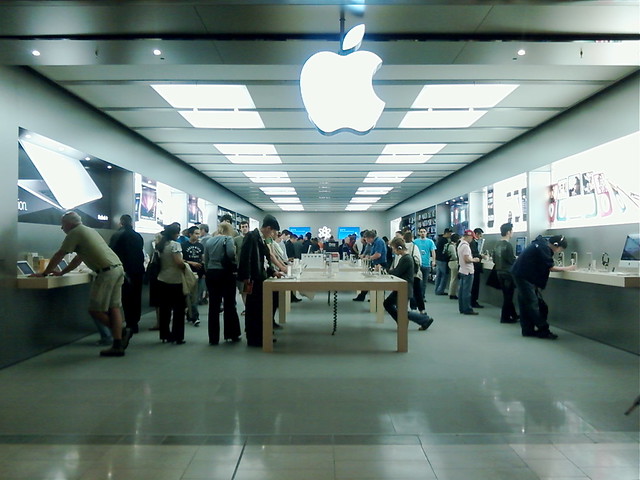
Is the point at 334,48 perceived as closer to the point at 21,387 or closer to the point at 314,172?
the point at 21,387

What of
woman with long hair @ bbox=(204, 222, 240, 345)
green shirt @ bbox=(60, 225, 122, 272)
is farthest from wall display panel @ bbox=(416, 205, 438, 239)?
green shirt @ bbox=(60, 225, 122, 272)

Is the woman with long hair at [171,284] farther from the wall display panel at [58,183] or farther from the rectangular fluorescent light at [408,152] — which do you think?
the rectangular fluorescent light at [408,152]

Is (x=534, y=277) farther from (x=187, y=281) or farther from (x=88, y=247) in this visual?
(x=88, y=247)

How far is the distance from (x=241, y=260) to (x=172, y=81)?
93.8 inches

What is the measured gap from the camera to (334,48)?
4145mm

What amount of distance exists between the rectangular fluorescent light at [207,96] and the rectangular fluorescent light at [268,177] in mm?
5926

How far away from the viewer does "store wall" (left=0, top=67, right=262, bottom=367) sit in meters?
4.66

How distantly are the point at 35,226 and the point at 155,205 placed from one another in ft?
12.5

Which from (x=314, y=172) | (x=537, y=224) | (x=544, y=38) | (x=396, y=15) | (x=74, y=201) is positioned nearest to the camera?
(x=396, y=15)

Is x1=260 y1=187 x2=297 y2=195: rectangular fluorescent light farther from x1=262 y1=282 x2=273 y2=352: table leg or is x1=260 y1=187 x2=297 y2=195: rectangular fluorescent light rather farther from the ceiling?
x1=262 y1=282 x2=273 y2=352: table leg

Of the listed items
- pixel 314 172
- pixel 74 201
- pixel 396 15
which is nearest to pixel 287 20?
pixel 396 15

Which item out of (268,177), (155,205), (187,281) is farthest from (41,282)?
(268,177)

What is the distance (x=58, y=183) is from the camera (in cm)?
586

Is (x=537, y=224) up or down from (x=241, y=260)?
up
